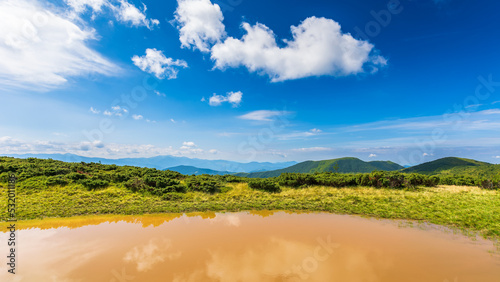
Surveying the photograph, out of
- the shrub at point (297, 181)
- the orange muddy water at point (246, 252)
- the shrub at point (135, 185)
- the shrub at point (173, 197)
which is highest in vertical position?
the shrub at point (297, 181)

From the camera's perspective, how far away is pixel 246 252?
10398mm

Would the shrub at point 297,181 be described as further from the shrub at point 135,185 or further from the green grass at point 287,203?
the shrub at point 135,185

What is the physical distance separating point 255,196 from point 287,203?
4504 millimetres

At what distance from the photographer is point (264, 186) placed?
2675 centimetres

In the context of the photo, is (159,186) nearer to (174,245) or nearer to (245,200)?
(245,200)

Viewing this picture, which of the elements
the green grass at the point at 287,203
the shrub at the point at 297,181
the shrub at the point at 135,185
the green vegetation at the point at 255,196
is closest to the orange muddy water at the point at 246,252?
the green grass at the point at 287,203

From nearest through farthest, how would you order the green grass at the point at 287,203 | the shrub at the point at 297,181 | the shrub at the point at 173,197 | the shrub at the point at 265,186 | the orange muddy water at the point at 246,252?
the orange muddy water at the point at 246,252
the green grass at the point at 287,203
the shrub at the point at 173,197
the shrub at the point at 265,186
the shrub at the point at 297,181

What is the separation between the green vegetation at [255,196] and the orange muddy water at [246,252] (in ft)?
9.82

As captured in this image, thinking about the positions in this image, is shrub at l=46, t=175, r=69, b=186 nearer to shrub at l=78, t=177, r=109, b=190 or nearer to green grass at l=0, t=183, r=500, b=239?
green grass at l=0, t=183, r=500, b=239

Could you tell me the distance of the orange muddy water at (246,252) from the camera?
27.3 ft

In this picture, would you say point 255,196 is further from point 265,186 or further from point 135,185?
point 135,185

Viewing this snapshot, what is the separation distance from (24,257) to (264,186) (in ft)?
69.7

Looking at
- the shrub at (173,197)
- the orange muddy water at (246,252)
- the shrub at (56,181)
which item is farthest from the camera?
the shrub at (56,181)

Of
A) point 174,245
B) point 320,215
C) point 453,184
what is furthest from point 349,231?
point 453,184
